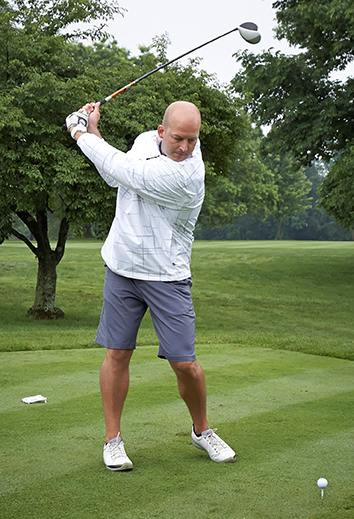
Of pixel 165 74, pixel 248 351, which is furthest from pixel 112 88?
pixel 248 351

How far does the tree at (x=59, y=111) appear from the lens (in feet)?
39.3

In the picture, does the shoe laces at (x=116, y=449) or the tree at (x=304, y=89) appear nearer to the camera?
the shoe laces at (x=116, y=449)

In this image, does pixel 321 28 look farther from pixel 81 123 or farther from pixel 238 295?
pixel 81 123

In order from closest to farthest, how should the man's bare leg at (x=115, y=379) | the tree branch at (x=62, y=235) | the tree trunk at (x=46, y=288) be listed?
1. the man's bare leg at (x=115, y=379)
2. the tree branch at (x=62, y=235)
3. the tree trunk at (x=46, y=288)

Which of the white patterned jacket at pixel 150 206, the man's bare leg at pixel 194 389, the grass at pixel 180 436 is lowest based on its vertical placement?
the grass at pixel 180 436

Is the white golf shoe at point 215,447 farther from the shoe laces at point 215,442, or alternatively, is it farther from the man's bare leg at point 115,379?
the man's bare leg at point 115,379

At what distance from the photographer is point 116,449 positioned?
3.25m

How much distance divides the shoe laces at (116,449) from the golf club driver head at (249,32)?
324 centimetres

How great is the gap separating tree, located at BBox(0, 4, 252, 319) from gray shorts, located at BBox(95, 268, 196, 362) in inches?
338

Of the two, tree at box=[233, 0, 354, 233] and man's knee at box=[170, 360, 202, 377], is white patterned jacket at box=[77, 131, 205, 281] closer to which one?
man's knee at box=[170, 360, 202, 377]

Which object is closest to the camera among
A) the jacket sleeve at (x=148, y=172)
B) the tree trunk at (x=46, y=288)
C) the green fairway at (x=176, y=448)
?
the green fairway at (x=176, y=448)

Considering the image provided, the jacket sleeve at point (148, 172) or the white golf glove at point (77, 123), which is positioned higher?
the white golf glove at point (77, 123)

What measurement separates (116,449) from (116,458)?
0.30 feet

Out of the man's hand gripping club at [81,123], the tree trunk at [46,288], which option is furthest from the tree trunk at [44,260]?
the man's hand gripping club at [81,123]
